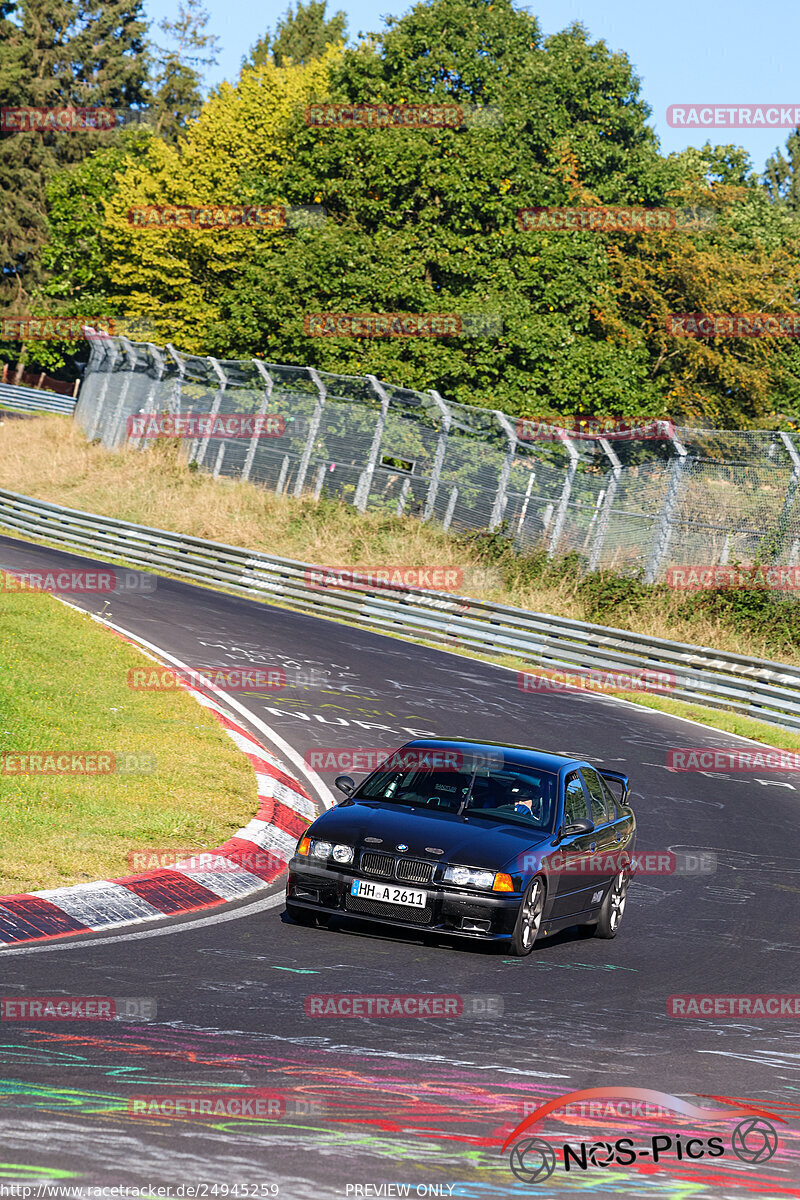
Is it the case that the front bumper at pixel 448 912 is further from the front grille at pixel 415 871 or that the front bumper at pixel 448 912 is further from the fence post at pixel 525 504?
the fence post at pixel 525 504

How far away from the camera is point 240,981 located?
7578 mm

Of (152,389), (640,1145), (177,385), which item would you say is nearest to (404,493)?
(177,385)

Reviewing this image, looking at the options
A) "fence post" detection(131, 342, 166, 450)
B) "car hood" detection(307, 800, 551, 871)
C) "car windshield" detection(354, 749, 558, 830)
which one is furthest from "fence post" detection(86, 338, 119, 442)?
"car hood" detection(307, 800, 551, 871)

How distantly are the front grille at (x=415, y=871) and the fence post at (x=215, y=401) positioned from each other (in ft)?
91.6

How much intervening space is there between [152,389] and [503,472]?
13.5m

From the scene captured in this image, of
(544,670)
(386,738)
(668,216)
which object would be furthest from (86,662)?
(668,216)

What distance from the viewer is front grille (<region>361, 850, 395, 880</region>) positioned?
9.14 meters

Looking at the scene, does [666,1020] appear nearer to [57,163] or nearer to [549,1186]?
[549,1186]

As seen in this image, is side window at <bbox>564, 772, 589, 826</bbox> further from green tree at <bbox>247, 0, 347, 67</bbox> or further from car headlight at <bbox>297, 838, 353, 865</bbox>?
green tree at <bbox>247, 0, 347, 67</bbox>

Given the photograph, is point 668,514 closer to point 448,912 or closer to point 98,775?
point 98,775

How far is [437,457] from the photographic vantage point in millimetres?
31047

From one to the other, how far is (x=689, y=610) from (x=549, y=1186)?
22548mm

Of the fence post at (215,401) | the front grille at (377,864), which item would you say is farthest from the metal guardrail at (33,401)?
the front grille at (377,864)

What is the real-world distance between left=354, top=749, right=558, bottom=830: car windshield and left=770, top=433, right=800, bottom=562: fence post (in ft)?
52.0
